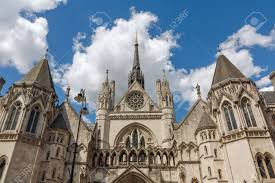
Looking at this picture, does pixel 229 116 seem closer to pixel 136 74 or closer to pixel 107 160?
pixel 107 160

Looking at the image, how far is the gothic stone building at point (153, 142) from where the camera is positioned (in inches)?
779

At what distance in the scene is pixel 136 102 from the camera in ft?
110

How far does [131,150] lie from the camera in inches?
1001

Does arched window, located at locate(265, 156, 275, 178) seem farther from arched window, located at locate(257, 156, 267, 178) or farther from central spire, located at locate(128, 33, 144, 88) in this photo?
central spire, located at locate(128, 33, 144, 88)

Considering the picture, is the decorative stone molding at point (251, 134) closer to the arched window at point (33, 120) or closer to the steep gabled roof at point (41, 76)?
the arched window at point (33, 120)

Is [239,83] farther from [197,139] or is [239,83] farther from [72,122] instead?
[72,122]

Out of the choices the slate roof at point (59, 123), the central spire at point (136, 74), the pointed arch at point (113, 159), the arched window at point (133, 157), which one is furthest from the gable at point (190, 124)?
the central spire at point (136, 74)

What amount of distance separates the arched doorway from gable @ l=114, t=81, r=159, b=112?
10.6 meters

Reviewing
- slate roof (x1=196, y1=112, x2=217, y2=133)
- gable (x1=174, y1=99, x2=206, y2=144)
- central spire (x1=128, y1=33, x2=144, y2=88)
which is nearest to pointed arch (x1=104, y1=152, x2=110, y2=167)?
gable (x1=174, y1=99, x2=206, y2=144)

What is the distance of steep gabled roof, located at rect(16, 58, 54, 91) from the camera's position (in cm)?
2480

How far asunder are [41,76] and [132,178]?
15.5 metres

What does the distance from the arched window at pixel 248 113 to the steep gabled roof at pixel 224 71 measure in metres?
3.33

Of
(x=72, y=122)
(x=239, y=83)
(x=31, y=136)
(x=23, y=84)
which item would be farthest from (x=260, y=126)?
(x=23, y=84)

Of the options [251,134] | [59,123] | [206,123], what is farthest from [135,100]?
[251,134]
